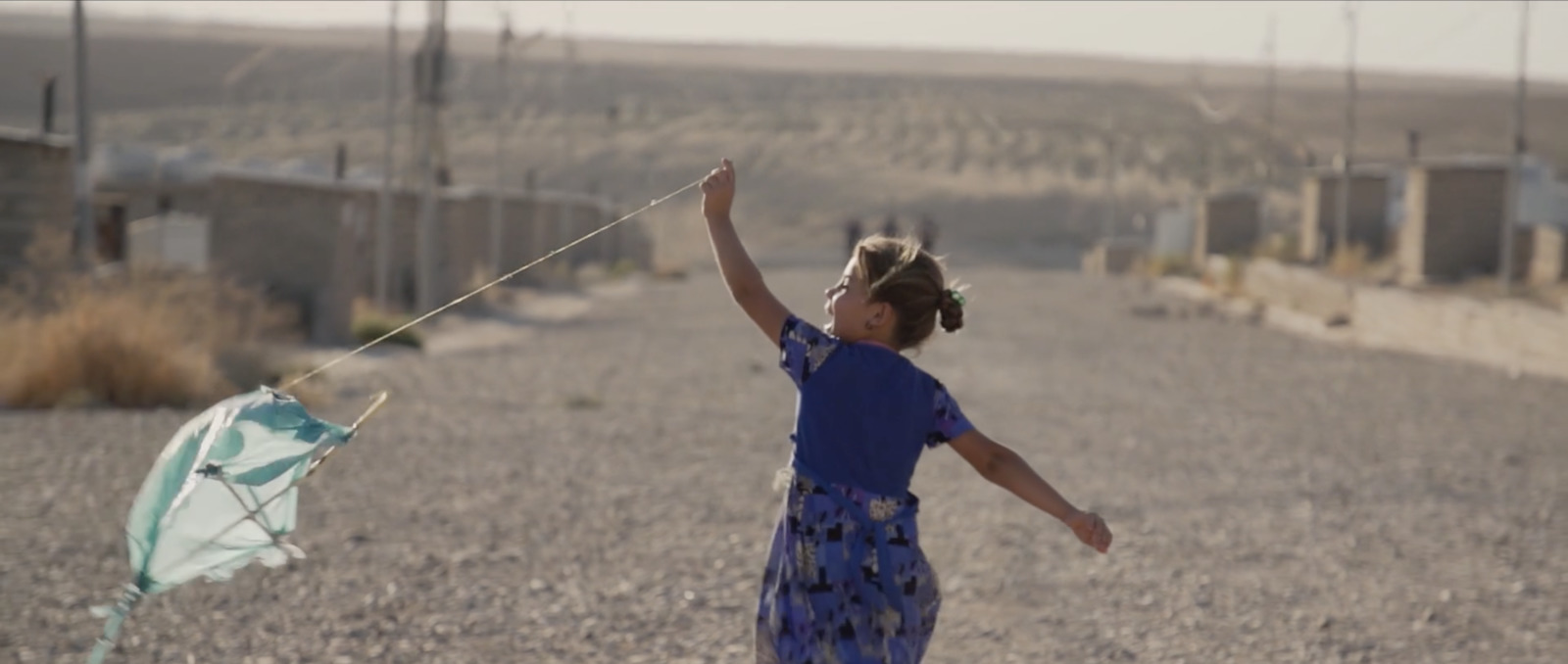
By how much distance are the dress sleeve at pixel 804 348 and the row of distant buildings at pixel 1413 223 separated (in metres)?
22.4

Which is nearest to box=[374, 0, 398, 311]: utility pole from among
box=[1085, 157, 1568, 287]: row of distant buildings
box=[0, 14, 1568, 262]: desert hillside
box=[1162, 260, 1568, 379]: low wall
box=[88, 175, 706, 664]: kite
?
box=[1162, 260, 1568, 379]: low wall

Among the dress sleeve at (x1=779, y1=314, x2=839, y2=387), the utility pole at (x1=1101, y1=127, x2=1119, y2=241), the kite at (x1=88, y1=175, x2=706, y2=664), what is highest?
the dress sleeve at (x1=779, y1=314, x2=839, y2=387)

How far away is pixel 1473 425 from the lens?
1409cm

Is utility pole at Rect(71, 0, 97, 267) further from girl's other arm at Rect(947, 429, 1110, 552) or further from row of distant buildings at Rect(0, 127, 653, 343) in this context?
girl's other arm at Rect(947, 429, 1110, 552)

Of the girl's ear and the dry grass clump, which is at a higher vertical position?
the girl's ear

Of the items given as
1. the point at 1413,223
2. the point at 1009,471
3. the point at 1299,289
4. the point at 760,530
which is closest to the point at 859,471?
the point at 1009,471

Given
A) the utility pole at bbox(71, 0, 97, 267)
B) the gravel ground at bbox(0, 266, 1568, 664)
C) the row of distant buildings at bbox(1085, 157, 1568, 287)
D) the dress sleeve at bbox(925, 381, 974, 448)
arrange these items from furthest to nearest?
the row of distant buildings at bbox(1085, 157, 1568, 287), the utility pole at bbox(71, 0, 97, 267), the gravel ground at bbox(0, 266, 1568, 664), the dress sleeve at bbox(925, 381, 974, 448)

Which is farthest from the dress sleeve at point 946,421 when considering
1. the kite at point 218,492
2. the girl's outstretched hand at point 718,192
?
the kite at point 218,492

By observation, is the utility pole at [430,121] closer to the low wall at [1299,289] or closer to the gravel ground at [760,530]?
the gravel ground at [760,530]

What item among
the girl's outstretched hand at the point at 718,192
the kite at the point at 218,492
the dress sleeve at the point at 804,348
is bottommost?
the kite at the point at 218,492

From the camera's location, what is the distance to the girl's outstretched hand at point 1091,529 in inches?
151

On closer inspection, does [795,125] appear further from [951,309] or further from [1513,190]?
[951,309]

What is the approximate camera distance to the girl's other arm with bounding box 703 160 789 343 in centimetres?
398

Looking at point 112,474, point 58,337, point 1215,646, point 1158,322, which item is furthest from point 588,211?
point 1215,646
